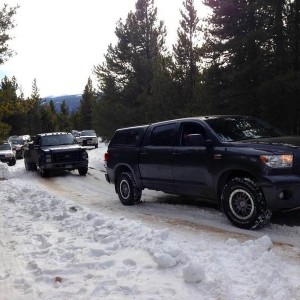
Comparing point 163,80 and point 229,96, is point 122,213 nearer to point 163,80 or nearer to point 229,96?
point 229,96

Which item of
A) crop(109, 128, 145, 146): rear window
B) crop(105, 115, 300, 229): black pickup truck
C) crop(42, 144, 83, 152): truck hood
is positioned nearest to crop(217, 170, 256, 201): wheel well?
crop(105, 115, 300, 229): black pickup truck

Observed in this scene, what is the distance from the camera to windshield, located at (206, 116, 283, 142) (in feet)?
23.3

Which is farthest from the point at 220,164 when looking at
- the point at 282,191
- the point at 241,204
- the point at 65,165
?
the point at 65,165

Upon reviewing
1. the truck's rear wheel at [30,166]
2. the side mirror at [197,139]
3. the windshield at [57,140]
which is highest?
the side mirror at [197,139]

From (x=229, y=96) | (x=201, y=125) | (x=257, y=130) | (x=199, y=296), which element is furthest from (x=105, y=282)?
(x=229, y=96)

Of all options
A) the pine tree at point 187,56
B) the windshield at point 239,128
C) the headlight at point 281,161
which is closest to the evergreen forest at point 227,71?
the pine tree at point 187,56

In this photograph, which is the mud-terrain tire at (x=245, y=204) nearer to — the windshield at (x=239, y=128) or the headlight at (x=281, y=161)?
the headlight at (x=281, y=161)

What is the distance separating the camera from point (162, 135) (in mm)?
8344

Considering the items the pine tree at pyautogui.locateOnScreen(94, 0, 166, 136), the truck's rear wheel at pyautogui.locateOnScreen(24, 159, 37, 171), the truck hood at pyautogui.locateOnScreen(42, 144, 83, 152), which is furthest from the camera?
the pine tree at pyautogui.locateOnScreen(94, 0, 166, 136)

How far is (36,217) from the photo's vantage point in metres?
7.89

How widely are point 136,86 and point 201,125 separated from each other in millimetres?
20080

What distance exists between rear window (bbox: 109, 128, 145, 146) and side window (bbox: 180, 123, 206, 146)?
140cm

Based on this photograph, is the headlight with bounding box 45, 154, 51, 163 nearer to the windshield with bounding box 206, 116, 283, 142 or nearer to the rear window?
the rear window

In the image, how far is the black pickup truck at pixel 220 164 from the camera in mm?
6039
